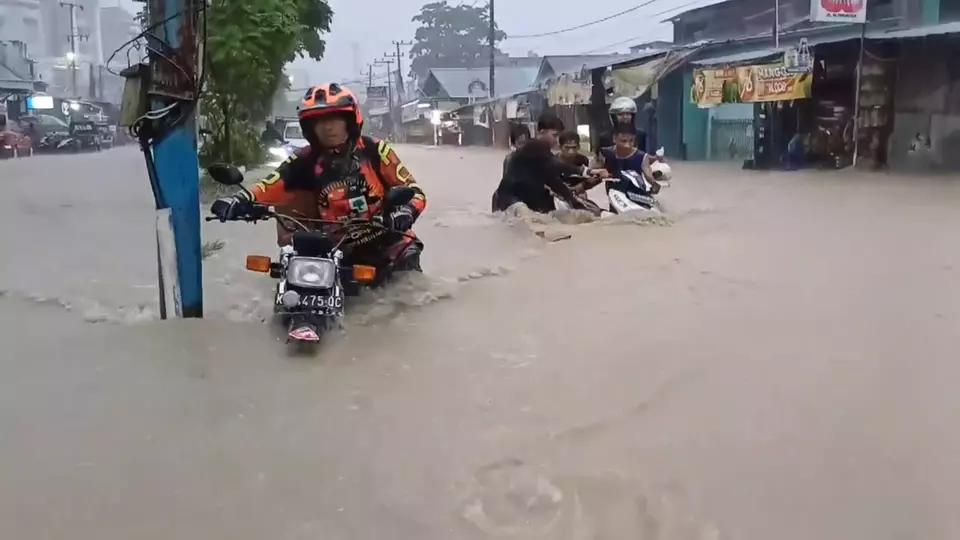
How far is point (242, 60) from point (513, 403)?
12077 mm

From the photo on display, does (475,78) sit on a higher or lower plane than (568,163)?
higher

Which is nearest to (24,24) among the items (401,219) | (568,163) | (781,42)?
(781,42)

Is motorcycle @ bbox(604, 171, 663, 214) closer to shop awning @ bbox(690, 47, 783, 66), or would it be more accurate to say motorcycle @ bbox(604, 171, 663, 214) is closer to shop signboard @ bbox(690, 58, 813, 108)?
shop signboard @ bbox(690, 58, 813, 108)

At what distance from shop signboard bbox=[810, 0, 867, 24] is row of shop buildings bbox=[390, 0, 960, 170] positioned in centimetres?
28

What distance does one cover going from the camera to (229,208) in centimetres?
533

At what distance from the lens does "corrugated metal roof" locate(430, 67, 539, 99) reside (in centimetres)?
5675

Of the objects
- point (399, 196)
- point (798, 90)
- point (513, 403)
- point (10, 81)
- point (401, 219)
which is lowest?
point (513, 403)

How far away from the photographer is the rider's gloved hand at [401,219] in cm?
552

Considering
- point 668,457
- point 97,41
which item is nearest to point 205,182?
point 668,457

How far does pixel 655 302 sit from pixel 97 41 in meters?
56.4

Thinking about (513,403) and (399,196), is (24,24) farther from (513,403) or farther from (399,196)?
(513,403)

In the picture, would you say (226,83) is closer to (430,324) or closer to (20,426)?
(430,324)

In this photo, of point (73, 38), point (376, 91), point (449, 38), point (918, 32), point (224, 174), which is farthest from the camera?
point (376, 91)

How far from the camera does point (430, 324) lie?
20.5ft
